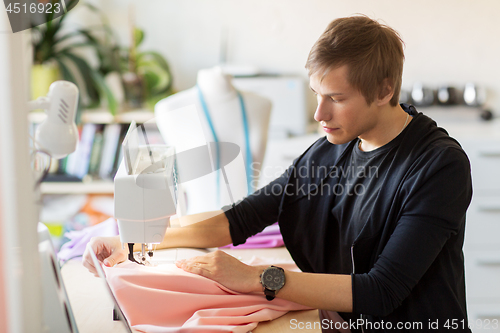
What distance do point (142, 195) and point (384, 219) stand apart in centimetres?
57

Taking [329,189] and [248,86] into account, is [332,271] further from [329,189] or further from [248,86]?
[248,86]

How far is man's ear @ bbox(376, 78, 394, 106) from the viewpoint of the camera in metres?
1.10

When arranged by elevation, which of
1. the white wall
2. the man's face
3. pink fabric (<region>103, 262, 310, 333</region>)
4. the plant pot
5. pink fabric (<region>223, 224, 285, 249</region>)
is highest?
the white wall

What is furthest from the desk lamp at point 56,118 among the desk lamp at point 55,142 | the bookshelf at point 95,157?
the bookshelf at point 95,157

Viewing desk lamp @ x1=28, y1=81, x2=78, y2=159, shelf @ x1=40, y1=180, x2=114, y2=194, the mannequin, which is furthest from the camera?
shelf @ x1=40, y1=180, x2=114, y2=194

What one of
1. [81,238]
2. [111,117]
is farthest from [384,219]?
[111,117]

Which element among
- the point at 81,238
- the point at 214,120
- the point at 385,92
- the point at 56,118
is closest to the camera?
the point at 56,118

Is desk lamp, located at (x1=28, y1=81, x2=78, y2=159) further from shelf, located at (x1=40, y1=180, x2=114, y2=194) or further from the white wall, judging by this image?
the white wall

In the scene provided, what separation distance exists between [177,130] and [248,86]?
0.96m

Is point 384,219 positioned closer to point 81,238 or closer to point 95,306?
point 95,306

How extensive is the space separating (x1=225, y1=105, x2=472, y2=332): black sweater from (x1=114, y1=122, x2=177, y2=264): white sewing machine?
38 cm

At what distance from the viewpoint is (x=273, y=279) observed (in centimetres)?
96

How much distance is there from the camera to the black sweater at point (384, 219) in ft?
3.24

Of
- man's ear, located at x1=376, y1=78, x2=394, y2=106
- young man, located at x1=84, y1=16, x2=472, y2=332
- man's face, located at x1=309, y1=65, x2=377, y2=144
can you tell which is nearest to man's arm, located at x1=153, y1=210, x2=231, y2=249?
young man, located at x1=84, y1=16, x2=472, y2=332
